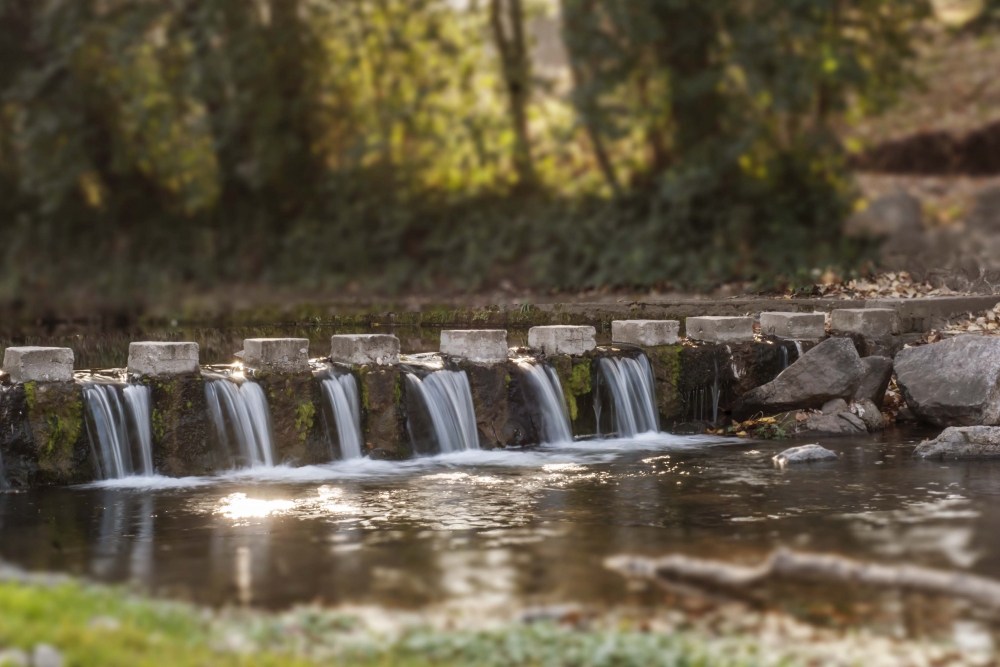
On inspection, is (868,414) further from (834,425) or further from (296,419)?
(296,419)

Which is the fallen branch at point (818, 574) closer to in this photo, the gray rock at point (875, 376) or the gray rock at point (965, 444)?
the gray rock at point (965, 444)

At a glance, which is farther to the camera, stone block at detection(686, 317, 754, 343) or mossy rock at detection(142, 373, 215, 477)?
stone block at detection(686, 317, 754, 343)

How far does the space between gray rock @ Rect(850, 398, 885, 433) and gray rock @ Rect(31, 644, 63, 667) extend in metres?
12.4

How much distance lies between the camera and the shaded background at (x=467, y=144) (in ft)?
82.5

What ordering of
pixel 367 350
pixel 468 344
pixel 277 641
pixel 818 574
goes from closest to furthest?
pixel 277 641 → pixel 818 574 → pixel 367 350 → pixel 468 344

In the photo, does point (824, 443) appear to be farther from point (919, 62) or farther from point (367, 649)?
point (919, 62)

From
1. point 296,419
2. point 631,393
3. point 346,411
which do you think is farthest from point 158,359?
point 631,393

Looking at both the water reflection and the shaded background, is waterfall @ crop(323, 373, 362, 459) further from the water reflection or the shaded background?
the shaded background

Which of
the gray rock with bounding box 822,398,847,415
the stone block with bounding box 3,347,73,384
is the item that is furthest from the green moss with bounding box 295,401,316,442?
the gray rock with bounding box 822,398,847,415

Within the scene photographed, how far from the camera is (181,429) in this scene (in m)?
12.4

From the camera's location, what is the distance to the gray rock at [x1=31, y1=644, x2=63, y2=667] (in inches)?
196

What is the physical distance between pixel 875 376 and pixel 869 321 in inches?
57.1

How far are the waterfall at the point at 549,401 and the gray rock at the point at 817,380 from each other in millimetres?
2797

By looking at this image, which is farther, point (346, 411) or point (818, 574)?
point (346, 411)
